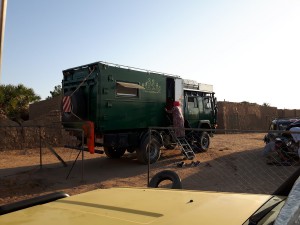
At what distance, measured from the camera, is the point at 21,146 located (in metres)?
17.3

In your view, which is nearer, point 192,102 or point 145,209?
point 145,209

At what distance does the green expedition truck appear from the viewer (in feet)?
36.1

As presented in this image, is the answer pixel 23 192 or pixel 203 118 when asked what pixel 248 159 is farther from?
pixel 23 192

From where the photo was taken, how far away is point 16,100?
929 inches

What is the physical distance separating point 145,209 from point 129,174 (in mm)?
8904

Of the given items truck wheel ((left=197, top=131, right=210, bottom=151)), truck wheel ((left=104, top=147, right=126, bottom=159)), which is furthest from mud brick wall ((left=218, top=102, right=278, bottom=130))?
A: truck wheel ((left=104, top=147, right=126, bottom=159))

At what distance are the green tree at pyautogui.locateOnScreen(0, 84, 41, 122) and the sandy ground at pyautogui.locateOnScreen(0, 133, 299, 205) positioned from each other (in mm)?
9061

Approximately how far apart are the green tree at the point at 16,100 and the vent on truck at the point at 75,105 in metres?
12.1

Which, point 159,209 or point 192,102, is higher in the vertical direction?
point 192,102

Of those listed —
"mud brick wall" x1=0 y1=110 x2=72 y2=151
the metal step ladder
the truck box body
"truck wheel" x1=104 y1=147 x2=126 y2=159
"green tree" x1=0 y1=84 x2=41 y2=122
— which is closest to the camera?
the truck box body

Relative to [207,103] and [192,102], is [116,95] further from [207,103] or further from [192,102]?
[207,103]

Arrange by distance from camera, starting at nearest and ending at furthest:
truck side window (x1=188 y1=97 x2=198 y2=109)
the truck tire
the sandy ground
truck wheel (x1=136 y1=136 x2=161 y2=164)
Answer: the truck tire, the sandy ground, truck wheel (x1=136 y1=136 x2=161 y2=164), truck side window (x1=188 y1=97 x2=198 y2=109)

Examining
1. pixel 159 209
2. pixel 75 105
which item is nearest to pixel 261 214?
pixel 159 209

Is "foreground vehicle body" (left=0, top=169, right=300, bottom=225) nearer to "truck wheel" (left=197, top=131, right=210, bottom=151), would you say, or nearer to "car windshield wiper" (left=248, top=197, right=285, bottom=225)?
"car windshield wiper" (left=248, top=197, right=285, bottom=225)
